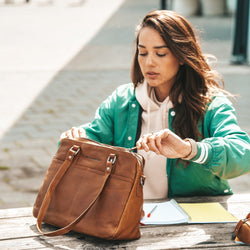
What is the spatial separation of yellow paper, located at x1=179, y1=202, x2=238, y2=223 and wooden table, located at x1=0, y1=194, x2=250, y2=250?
0.14 ft

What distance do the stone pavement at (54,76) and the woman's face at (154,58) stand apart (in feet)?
5.81

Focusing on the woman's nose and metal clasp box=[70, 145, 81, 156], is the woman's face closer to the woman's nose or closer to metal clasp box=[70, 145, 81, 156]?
the woman's nose

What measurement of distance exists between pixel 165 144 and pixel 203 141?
206mm

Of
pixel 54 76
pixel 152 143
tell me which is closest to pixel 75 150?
pixel 152 143

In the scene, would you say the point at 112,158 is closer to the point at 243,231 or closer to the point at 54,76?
the point at 243,231

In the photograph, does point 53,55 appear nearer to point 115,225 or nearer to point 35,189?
point 35,189

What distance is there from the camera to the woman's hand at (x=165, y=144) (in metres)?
2.03

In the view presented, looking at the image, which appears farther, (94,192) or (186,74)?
(186,74)

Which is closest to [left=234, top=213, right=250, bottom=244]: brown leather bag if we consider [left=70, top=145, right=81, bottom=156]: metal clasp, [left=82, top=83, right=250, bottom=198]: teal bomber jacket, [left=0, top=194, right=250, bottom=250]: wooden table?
[left=0, top=194, right=250, bottom=250]: wooden table

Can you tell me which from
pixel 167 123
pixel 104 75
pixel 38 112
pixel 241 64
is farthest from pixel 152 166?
pixel 241 64

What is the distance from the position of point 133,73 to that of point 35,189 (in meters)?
1.91

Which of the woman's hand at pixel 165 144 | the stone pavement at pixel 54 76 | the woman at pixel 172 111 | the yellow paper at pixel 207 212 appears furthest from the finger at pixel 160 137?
the stone pavement at pixel 54 76

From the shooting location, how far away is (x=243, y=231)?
6.30 feet

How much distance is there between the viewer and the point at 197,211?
223 centimetres
